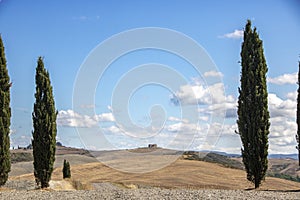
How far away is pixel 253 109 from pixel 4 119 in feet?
40.0

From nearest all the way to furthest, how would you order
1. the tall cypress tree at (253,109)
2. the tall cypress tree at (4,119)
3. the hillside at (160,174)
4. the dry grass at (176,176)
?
the tall cypress tree at (253,109) → the tall cypress tree at (4,119) → the dry grass at (176,176) → the hillside at (160,174)

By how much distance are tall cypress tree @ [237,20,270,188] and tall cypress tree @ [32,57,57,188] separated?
944cm

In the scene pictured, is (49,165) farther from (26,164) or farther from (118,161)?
(26,164)

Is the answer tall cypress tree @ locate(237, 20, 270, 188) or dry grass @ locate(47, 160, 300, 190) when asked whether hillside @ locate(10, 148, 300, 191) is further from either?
tall cypress tree @ locate(237, 20, 270, 188)

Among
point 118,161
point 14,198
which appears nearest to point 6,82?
point 14,198

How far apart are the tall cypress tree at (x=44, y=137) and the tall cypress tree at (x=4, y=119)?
1.31 m

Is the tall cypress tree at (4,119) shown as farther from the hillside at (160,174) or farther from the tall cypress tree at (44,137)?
the hillside at (160,174)

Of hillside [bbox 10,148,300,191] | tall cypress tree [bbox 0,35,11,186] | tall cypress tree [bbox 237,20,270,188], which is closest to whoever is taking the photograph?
tall cypress tree [bbox 237,20,270,188]

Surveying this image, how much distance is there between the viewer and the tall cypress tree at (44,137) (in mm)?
21766

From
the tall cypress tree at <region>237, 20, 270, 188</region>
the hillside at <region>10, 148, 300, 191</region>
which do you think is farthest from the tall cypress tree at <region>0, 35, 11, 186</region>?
the tall cypress tree at <region>237, 20, 270, 188</region>

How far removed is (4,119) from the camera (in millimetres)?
21281

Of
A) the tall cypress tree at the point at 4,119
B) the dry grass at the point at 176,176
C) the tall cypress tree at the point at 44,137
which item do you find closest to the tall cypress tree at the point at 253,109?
the dry grass at the point at 176,176

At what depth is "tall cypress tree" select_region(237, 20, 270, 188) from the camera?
2062cm

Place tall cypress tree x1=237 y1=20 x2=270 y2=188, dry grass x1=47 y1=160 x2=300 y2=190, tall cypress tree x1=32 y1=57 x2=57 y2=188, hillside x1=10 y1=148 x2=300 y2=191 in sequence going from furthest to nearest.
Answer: hillside x1=10 y1=148 x2=300 y2=191
dry grass x1=47 y1=160 x2=300 y2=190
tall cypress tree x1=32 y1=57 x2=57 y2=188
tall cypress tree x1=237 y1=20 x2=270 y2=188
